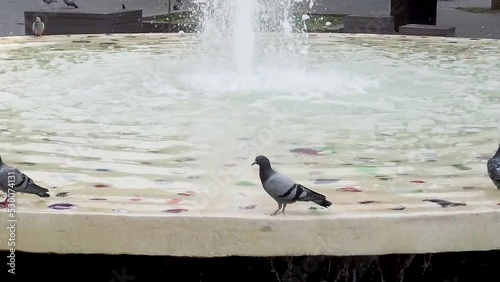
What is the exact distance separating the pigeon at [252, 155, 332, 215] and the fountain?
79 millimetres

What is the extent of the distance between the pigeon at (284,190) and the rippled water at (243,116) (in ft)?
2.09

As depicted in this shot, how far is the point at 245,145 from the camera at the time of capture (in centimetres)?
453

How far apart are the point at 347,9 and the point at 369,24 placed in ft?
24.6

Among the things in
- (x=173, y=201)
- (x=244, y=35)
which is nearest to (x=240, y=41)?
(x=244, y=35)

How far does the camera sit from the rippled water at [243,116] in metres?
3.95

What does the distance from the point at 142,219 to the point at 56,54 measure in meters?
6.08

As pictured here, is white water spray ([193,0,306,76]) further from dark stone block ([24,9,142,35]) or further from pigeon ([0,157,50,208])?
pigeon ([0,157,50,208])

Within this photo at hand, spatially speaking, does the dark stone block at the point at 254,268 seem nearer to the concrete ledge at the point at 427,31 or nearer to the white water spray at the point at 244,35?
the white water spray at the point at 244,35

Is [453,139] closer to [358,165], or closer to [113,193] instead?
[358,165]

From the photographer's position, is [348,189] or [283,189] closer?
[283,189]

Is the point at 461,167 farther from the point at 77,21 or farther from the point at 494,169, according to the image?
the point at 77,21

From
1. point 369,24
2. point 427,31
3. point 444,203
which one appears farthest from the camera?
point 369,24

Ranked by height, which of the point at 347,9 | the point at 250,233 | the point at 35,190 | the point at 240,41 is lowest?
the point at 250,233

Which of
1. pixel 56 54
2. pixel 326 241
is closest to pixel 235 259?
pixel 326 241
